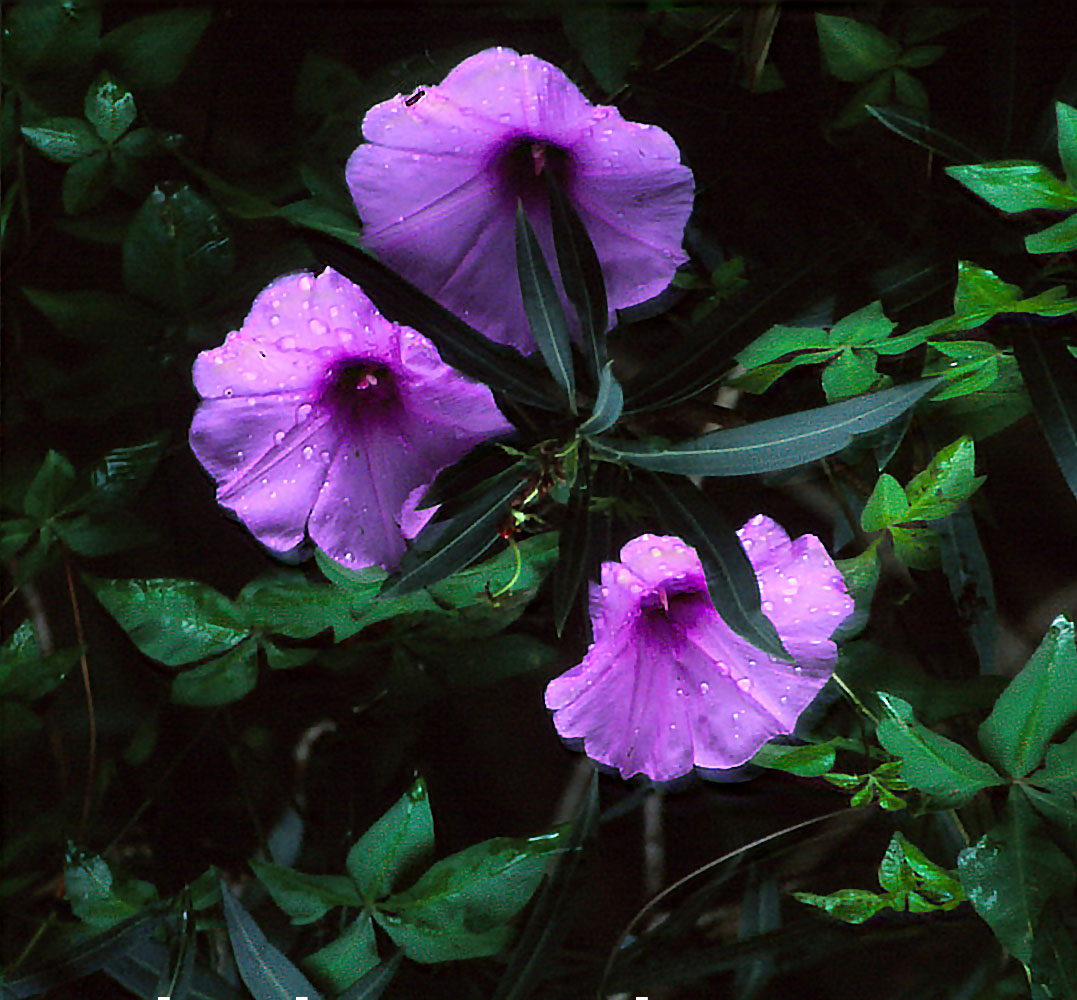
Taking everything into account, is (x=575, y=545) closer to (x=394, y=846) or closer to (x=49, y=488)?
(x=394, y=846)

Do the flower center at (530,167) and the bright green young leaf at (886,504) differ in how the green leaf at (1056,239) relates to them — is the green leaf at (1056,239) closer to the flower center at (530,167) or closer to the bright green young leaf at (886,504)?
the bright green young leaf at (886,504)

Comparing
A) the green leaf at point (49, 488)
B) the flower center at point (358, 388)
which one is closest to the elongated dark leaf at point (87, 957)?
the green leaf at point (49, 488)

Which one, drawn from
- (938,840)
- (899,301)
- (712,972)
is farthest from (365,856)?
(899,301)

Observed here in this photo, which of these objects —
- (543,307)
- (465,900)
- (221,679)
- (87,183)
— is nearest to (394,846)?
(465,900)

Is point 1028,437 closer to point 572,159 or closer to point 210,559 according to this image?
point 572,159

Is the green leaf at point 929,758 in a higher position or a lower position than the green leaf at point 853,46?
lower

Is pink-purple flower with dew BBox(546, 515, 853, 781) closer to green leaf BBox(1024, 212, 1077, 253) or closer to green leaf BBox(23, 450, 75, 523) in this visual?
green leaf BBox(1024, 212, 1077, 253)
